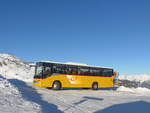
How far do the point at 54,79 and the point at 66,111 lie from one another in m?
10.8

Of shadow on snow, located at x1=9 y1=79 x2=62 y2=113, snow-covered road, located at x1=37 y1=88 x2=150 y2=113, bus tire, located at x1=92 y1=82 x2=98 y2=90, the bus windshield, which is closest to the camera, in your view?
shadow on snow, located at x1=9 y1=79 x2=62 y2=113

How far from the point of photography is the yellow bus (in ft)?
70.6

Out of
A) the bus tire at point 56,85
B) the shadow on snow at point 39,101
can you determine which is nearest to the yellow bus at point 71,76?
the bus tire at point 56,85

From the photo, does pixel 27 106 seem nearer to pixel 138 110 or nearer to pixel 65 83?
pixel 138 110

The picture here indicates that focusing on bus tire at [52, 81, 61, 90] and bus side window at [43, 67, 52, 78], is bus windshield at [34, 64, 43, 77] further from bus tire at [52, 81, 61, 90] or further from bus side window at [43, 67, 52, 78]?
bus tire at [52, 81, 61, 90]

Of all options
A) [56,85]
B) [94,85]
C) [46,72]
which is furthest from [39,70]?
[94,85]

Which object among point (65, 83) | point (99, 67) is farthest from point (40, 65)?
point (99, 67)

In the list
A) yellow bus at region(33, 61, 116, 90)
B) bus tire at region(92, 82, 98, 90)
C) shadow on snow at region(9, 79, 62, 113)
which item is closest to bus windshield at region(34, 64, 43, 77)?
yellow bus at region(33, 61, 116, 90)

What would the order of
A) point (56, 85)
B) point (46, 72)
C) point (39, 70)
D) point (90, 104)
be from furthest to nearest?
point (56, 85)
point (39, 70)
point (46, 72)
point (90, 104)

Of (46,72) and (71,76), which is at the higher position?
(46,72)

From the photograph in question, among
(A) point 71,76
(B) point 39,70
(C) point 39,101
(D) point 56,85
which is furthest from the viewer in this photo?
(A) point 71,76

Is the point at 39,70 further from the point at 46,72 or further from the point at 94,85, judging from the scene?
the point at 94,85

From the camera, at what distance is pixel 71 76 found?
2344 cm

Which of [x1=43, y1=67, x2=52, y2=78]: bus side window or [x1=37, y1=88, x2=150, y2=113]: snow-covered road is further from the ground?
[x1=43, y1=67, x2=52, y2=78]: bus side window
